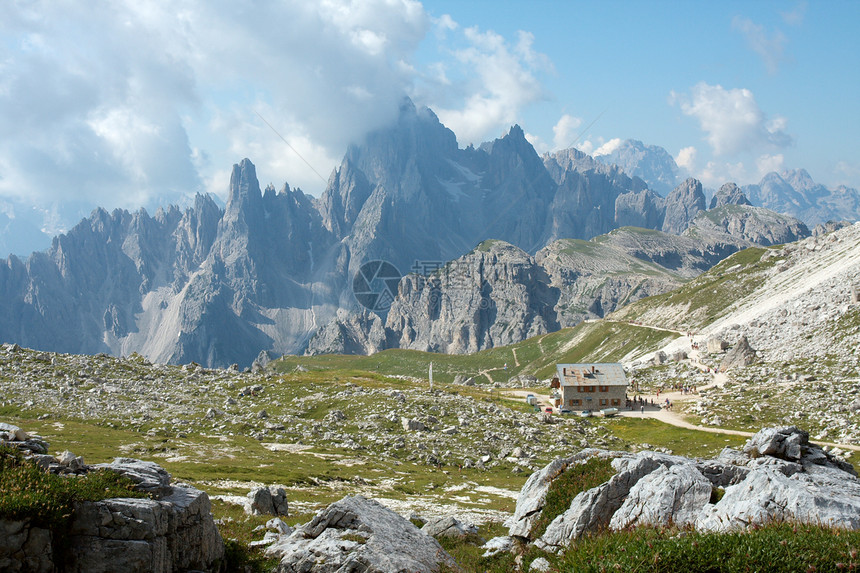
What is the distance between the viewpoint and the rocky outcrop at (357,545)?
48.9ft

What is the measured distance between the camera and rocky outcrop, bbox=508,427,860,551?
46.7 ft

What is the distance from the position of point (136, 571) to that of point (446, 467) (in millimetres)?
39914

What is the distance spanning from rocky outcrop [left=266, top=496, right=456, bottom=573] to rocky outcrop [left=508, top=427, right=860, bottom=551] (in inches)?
174

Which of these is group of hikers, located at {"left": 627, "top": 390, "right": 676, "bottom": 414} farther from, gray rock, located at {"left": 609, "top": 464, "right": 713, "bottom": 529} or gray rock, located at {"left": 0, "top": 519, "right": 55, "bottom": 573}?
gray rock, located at {"left": 0, "top": 519, "right": 55, "bottom": 573}

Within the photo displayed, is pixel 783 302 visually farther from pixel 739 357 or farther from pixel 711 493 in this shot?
pixel 711 493

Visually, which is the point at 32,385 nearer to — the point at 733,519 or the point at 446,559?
the point at 446,559

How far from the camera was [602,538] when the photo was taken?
1286 centimetres

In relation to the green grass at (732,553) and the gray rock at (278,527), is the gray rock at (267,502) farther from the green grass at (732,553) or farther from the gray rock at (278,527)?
the green grass at (732,553)

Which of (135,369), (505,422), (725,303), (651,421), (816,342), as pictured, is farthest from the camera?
(725,303)

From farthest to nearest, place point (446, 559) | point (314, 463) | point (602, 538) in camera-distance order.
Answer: point (314, 463) < point (446, 559) < point (602, 538)

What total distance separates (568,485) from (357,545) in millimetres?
9130

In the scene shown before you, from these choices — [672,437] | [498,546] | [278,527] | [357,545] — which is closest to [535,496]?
[498,546]

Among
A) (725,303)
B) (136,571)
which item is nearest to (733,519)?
(136,571)

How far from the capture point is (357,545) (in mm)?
15523
